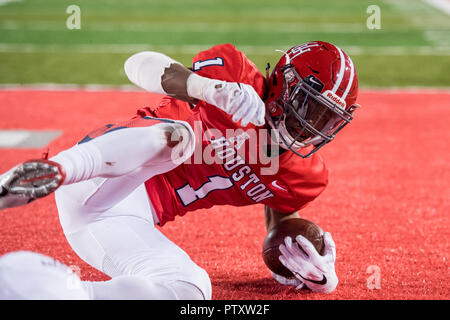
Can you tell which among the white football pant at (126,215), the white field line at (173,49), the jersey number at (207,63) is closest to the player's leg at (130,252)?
the white football pant at (126,215)

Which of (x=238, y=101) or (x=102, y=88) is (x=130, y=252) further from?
(x=102, y=88)

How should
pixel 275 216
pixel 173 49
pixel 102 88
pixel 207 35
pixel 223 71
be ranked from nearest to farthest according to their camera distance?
pixel 223 71, pixel 275 216, pixel 102 88, pixel 173 49, pixel 207 35

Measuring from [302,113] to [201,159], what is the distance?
52 cm

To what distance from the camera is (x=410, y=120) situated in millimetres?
6566

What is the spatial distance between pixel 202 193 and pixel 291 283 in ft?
2.10

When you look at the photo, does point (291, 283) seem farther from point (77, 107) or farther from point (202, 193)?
point (77, 107)

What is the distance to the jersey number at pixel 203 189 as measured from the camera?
2.88m

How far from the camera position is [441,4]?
1608 cm

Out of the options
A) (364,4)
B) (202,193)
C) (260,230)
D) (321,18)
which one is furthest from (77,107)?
(364,4)

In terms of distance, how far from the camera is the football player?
2357 mm

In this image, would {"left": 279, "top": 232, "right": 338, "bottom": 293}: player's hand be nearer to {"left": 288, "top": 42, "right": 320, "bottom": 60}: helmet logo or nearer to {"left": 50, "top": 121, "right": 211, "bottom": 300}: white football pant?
{"left": 50, "top": 121, "right": 211, "bottom": 300}: white football pant

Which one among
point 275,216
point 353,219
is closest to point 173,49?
point 353,219

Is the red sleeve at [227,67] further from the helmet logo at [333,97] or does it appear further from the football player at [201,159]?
the helmet logo at [333,97]

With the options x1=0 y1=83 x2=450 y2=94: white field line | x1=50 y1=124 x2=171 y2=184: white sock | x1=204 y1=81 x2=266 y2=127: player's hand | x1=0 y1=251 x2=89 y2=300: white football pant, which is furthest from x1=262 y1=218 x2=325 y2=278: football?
x1=0 y1=83 x2=450 y2=94: white field line
